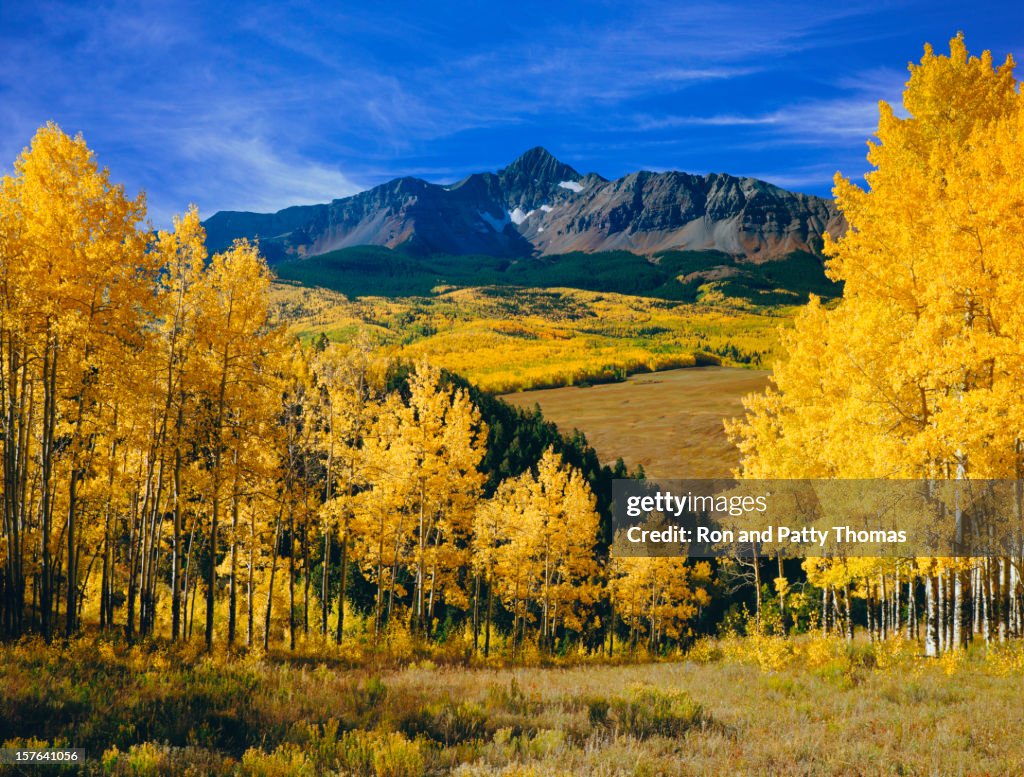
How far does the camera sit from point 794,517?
20.2 metres

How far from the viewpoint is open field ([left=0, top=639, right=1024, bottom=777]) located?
23.0 feet

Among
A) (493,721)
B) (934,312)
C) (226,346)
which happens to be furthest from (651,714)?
(226,346)

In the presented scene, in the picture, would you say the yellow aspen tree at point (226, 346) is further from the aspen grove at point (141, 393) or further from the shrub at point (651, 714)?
the shrub at point (651, 714)

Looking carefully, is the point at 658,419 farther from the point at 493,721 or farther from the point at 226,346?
the point at 493,721

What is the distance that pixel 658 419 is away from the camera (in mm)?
139500

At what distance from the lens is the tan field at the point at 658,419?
110125mm

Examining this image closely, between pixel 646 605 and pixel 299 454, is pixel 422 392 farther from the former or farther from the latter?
pixel 646 605

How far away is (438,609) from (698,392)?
12691 centimetres

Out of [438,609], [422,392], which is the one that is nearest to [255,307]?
[422,392]

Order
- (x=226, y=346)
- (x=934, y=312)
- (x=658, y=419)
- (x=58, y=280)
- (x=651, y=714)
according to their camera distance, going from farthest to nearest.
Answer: (x=658, y=419)
(x=226, y=346)
(x=58, y=280)
(x=934, y=312)
(x=651, y=714)

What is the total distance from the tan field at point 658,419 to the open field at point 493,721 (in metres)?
82.8

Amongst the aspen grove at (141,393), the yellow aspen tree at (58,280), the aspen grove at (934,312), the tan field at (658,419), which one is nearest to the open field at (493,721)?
the aspen grove at (934,312)

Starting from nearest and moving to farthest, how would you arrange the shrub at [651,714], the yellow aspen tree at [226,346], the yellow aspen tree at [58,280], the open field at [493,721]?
the open field at [493,721] < the shrub at [651,714] < the yellow aspen tree at [58,280] < the yellow aspen tree at [226,346]

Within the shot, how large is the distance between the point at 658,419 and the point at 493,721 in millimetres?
134555
